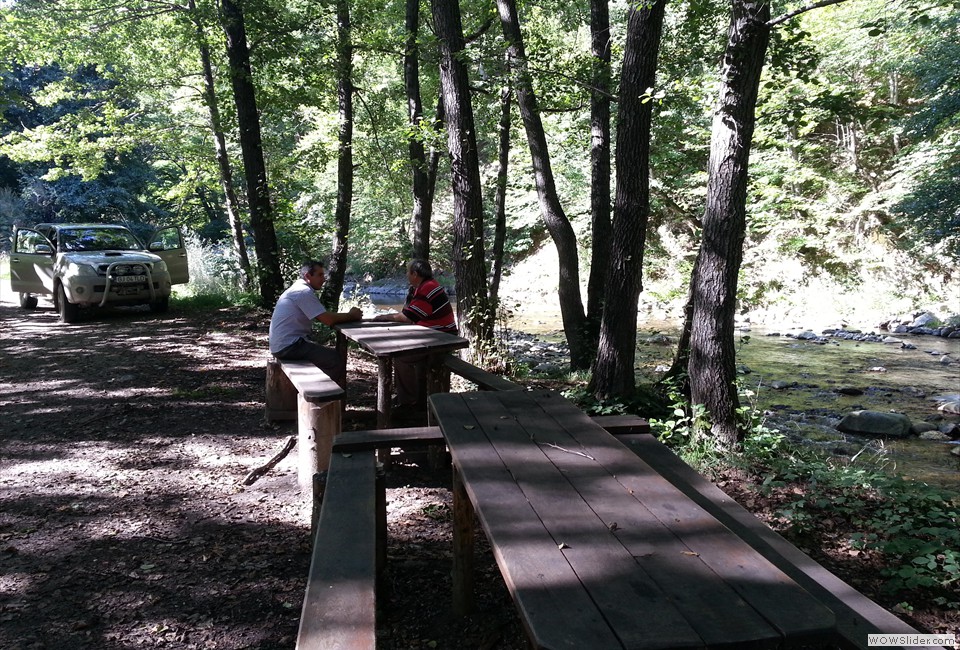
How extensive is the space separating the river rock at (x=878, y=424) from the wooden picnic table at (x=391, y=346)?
629 centimetres

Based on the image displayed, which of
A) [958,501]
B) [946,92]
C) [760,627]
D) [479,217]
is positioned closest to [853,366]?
[946,92]

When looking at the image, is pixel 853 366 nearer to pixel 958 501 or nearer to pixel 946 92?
pixel 946 92

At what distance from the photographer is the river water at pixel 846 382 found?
780cm

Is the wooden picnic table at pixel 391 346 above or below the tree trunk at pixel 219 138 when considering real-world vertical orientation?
below

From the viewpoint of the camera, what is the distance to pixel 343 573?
7.42 feet

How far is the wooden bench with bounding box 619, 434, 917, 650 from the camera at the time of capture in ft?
6.98

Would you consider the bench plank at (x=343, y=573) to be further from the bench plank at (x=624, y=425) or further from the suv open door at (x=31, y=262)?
the suv open door at (x=31, y=262)

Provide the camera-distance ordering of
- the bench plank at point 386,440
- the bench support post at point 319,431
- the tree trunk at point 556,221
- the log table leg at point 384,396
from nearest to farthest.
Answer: the bench plank at point 386,440, the bench support post at point 319,431, the log table leg at point 384,396, the tree trunk at point 556,221

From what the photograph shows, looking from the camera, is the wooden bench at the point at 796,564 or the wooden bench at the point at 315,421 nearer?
the wooden bench at the point at 796,564

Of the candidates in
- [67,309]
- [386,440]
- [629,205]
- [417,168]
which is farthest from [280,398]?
[67,309]

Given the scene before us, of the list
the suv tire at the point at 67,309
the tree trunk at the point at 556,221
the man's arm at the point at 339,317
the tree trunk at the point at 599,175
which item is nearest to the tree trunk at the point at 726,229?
the man's arm at the point at 339,317

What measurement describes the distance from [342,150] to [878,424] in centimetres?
1043

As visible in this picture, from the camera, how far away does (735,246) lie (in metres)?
5.56

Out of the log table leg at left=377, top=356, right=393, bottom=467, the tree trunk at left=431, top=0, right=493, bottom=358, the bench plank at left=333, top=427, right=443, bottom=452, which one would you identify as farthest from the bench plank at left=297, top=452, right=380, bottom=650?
the tree trunk at left=431, top=0, right=493, bottom=358
